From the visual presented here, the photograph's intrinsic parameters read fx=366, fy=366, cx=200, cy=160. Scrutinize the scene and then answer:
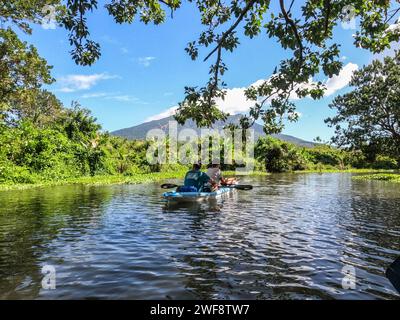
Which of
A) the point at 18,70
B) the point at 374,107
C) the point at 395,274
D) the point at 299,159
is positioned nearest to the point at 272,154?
the point at 299,159

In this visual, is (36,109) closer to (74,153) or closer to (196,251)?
(74,153)

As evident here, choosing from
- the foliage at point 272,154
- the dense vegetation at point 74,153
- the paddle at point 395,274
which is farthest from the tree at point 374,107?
the paddle at point 395,274

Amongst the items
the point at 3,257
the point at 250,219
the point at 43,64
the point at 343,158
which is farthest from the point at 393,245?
the point at 343,158

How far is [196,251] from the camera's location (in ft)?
34.5

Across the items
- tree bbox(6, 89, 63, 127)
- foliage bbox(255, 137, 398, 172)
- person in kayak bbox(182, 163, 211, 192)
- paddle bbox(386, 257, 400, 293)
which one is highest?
tree bbox(6, 89, 63, 127)

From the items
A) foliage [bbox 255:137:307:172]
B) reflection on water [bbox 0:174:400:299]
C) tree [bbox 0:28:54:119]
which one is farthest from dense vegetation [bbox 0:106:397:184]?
reflection on water [bbox 0:174:400:299]

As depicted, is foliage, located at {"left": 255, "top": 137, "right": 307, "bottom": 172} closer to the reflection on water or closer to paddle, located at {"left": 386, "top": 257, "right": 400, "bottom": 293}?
the reflection on water

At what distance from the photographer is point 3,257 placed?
9727 millimetres

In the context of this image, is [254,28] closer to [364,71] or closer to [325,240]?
[325,240]

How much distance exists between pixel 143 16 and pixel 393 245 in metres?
9.84

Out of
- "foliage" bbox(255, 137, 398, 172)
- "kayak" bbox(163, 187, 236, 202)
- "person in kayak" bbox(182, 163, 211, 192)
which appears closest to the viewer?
"kayak" bbox(163, 187, 236, 202)

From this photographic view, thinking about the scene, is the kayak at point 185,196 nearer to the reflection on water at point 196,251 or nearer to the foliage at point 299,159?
the reflection on water at point 196,251

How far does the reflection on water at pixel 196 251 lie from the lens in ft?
24.7

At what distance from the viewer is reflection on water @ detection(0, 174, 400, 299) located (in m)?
7.54
